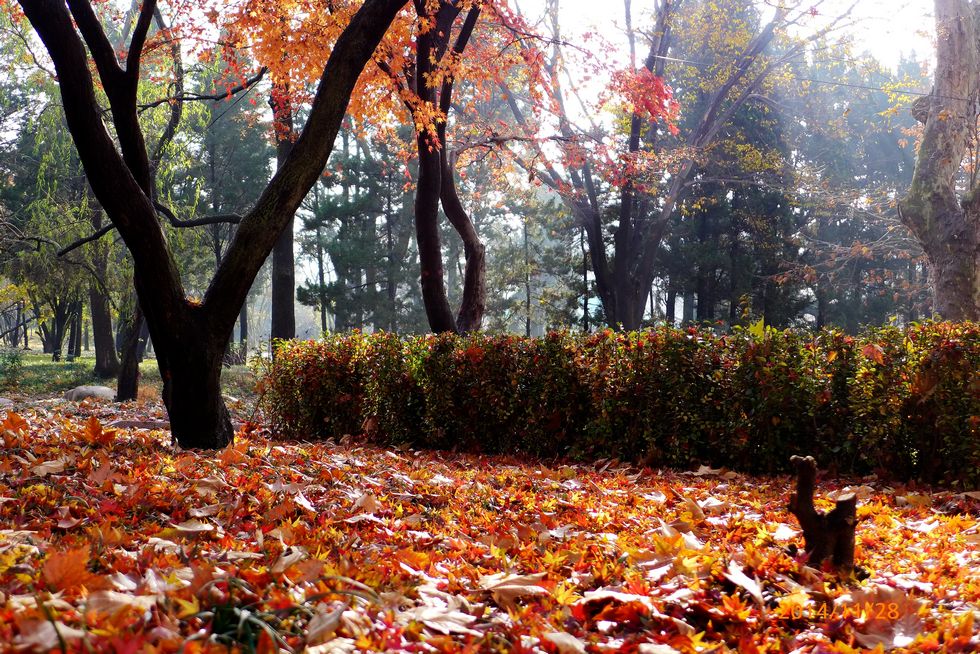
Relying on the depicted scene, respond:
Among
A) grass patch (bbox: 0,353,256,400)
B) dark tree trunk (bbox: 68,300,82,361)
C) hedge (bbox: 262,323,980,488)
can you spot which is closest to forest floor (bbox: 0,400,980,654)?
hedge (bbox: 262,323,980,488)

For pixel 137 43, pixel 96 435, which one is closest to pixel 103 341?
pixel 137 43

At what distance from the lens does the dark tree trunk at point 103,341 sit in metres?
20.7

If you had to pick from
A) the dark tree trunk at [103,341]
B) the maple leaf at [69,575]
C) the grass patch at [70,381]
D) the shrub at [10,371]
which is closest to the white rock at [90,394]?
the grass patch at [70,381]

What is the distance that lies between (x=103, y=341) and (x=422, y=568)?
21.5 meters

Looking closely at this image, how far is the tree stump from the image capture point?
2832 mm

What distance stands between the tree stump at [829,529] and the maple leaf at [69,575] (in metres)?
2.55

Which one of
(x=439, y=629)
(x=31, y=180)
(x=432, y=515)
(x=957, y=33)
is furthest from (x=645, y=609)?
(x=31, y=180)

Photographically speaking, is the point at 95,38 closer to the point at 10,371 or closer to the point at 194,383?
the point at 194,383

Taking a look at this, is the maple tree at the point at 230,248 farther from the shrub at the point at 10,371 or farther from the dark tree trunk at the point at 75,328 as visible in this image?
the dark tree trunk at the point at 75,328

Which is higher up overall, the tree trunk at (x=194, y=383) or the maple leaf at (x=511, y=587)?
the tree trunk at (x=194, y=383)

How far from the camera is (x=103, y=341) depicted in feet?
68.9

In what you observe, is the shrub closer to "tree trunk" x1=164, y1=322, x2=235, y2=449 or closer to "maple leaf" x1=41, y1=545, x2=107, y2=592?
"tree trunk" x1=164, y1=322, x2=235, y2=449

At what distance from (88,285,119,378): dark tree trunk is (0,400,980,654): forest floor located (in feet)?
59.0

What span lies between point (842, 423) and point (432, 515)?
13.1 feet
